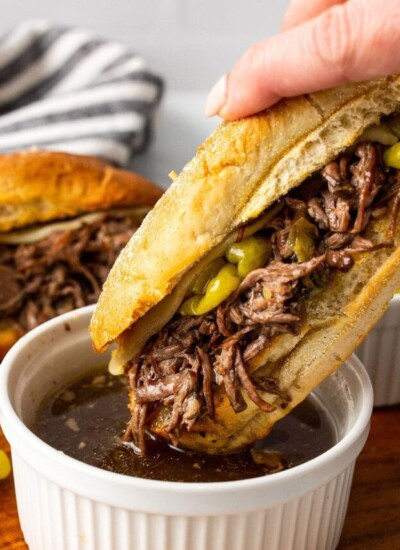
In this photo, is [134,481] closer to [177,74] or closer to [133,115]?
[133,115]

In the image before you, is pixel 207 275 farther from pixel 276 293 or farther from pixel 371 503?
pixel 371 503

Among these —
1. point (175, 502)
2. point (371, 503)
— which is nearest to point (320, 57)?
point (175, 502)

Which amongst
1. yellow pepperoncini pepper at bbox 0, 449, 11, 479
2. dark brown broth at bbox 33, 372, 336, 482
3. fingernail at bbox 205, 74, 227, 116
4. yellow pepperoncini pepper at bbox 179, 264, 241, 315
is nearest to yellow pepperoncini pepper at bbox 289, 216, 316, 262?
yellow pepperoncini pepper at bbox 179, 264, 241, 315

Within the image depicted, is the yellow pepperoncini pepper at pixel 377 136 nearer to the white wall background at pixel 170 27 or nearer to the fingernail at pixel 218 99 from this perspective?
the fingernail at pixel 218 99

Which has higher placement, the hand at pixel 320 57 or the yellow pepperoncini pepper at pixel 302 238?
the hand at pixel 320 57

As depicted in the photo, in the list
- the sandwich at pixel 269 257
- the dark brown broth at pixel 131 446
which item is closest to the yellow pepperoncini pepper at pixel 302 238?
the sandwich at pixel 269 257

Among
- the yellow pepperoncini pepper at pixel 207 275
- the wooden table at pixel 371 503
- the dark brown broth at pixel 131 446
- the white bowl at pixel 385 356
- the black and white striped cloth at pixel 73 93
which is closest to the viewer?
the yellow pepperoncini pepper at pixel 207 275
